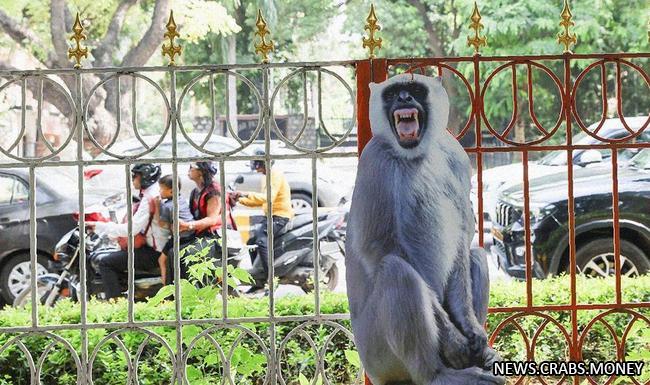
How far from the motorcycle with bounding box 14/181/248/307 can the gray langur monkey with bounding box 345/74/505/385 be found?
2.78 meters

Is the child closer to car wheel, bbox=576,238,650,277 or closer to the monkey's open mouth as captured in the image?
car wheel, bbox=576,238,650,277

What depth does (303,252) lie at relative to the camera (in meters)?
6.20

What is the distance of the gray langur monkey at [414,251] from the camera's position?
111 inches

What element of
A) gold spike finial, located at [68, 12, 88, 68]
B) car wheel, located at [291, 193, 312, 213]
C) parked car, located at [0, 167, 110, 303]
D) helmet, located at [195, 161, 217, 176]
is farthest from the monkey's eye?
car wheel, located at [291, 193, 312, 213]

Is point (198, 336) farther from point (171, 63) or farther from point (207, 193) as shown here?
point (207, 193)

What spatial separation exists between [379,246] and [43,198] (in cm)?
495

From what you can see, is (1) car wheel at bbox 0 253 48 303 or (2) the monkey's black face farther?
(1) car wheel at bbox 0 253 48 303

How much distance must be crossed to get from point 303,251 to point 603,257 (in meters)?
2.12

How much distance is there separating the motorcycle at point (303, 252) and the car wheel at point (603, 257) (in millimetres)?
1694

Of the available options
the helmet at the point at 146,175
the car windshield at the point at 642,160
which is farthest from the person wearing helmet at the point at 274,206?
the car windshield at the point at 642,160

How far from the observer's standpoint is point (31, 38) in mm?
10492

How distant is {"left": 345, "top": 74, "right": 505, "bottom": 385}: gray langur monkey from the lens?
9.25 ft

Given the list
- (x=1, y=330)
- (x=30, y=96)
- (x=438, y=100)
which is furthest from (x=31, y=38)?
(x=438, y=100)

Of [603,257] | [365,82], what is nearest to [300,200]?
[603,257]
